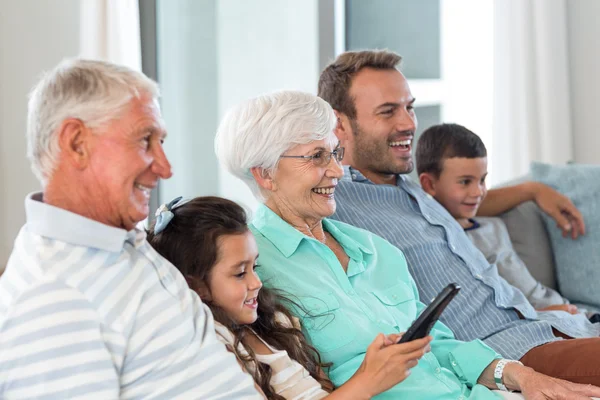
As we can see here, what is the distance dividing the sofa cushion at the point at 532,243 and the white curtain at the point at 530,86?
1.29 metres

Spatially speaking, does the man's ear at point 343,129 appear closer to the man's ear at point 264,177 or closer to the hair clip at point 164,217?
the man's ear at point 264,177

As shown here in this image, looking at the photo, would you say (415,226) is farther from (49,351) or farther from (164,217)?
(49,351)

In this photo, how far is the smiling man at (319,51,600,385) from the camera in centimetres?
229

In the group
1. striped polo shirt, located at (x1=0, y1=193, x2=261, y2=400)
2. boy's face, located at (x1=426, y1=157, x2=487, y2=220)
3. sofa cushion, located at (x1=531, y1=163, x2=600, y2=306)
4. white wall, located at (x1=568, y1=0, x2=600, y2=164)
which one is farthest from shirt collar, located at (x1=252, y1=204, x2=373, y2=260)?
white wall, located at (x1=568, y1=0, x2=600, y2=164)

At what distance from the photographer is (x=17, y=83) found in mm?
3062

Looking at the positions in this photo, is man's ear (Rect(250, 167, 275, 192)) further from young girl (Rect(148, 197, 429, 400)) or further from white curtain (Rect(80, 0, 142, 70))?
white curtain (Rect(80, 0, 142, 70))

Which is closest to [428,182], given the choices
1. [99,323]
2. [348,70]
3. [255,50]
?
[348,70]

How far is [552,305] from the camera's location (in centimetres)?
268

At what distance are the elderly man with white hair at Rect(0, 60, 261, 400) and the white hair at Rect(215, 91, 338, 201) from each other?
0.53 m

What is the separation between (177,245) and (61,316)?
1.38 ft

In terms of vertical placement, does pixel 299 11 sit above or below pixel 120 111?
above

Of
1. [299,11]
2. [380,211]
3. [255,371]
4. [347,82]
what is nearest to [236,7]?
[299,11]

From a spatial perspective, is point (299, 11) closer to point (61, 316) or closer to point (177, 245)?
point (177, 245)

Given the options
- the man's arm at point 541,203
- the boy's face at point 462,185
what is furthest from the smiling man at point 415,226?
the man's arm at point 541,203
